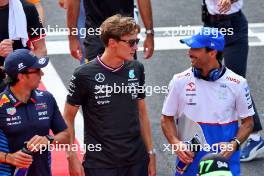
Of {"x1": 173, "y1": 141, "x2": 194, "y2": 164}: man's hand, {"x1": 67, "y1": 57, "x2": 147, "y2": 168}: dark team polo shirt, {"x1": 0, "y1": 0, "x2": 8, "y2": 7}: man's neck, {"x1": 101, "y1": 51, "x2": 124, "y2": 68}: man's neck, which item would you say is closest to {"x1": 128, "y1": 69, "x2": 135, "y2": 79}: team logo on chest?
{"x1": 67, "y1": 57, "x2": 147, "y2": 168}: dark team polo shirt

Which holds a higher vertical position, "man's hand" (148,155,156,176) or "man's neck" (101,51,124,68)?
"man's neck" (101,51,124,68)

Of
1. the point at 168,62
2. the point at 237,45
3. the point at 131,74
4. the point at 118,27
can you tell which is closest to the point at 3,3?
the point at 118,27

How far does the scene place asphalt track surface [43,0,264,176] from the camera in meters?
9.77

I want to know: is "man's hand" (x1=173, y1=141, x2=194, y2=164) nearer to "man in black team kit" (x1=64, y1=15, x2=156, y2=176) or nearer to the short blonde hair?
"man in black team kit" (x1=64, y1=15, x2=156, y2=176)

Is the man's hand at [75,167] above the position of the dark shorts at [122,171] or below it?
above

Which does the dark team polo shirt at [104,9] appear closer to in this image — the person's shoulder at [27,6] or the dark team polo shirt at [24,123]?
the person's shoulder at [27,6]

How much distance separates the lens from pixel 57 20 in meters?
15.1

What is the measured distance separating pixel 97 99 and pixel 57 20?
8.03m

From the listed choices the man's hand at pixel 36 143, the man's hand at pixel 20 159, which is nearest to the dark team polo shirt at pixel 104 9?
the man's hand at pixel 36 143

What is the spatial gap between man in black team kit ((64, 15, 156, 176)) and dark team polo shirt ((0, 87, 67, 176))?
14.2 inches

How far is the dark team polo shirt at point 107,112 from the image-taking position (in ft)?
23.8

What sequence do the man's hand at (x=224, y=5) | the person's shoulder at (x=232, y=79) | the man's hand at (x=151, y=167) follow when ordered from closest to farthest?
the person's shoulder at (x=232, y=79) < the man's hand at (x=151, y=167) < the man's hand at (x=224, y=5)

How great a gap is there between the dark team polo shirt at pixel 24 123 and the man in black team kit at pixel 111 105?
14.2 inches

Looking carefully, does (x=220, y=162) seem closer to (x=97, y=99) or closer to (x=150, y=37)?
(x=97, y=99)
